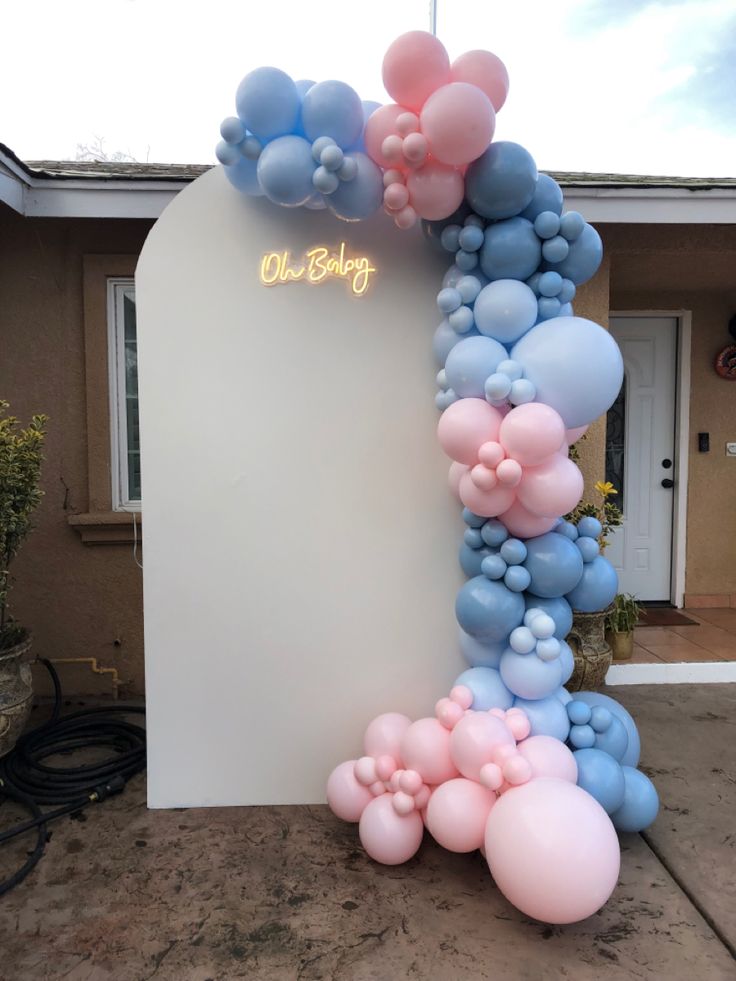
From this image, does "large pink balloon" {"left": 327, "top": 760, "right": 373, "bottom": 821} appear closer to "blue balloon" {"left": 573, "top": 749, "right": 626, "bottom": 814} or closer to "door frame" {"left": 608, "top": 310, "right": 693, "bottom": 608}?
"blue balloon" {"left": 573, "top": 749, "right": 626, "bottom": 814}

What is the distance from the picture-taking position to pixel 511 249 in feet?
8.20

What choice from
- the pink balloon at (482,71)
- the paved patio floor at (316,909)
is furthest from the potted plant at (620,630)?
the pink balloon at (482,71)

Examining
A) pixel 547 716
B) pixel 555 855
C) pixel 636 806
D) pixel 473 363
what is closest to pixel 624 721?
pixel 636 806

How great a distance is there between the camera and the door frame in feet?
18.4

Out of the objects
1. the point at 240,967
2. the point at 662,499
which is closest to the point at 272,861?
the point at 240,967

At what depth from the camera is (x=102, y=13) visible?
937 cm

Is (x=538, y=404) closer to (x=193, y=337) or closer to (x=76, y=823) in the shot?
(x=193, y=337)

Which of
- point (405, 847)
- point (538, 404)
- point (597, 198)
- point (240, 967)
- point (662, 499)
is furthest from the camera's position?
point (662, 499)

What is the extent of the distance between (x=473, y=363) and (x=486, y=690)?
1.29m

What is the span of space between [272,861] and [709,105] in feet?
51.5

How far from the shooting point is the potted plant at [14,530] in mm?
3150

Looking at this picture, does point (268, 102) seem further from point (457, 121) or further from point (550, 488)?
point (550, 488)

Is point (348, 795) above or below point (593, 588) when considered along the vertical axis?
below

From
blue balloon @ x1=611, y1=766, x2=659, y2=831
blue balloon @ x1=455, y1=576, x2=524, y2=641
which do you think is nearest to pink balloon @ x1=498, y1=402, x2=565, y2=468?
blue balloon @ x1=455, y1=576, x2=524, y2=641
